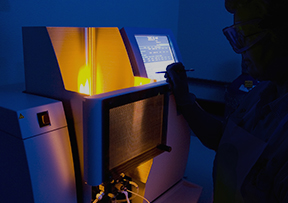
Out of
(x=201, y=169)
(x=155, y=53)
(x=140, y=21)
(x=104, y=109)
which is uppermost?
(x=140, y=21)

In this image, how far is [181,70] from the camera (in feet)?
4.06

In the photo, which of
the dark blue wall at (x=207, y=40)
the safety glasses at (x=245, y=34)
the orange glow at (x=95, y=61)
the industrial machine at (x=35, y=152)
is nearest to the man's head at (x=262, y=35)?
the safety glasses at (x=245, y=34)

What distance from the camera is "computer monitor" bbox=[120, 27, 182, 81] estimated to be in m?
1.21

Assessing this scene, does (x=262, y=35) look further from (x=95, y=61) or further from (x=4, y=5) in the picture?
(x=4, y=5)

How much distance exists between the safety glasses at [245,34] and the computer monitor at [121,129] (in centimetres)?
31

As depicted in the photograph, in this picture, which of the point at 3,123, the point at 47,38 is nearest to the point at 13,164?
the point at 3,123

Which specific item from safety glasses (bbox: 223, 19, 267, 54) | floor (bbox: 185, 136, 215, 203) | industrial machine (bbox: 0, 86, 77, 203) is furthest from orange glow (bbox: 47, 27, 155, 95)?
floor (bbox: 185, 136, 215, 203)

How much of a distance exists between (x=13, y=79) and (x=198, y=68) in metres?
2.21

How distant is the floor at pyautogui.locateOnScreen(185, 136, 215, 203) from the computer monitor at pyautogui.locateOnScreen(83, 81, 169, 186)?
740 mm

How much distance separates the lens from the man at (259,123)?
77cm

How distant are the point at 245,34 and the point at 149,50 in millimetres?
584

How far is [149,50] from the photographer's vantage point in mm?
1347

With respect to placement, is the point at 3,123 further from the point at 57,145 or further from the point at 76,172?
the point at 76,172

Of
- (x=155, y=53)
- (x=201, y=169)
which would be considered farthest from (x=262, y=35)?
(x=201, y=169)
